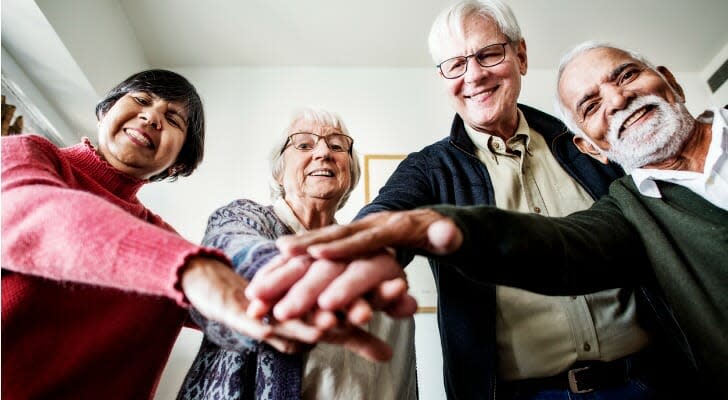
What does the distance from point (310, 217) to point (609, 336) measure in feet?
2.68

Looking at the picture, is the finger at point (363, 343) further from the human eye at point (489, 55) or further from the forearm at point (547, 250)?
the human eye at point (489, 55)

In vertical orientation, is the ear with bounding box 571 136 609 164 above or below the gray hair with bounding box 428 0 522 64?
below

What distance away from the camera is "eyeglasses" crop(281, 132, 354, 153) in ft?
4.26

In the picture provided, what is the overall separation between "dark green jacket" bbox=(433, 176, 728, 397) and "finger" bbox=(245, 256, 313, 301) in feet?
0.75

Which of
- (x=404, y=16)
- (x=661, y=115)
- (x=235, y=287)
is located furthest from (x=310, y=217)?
(x=404, y=16)

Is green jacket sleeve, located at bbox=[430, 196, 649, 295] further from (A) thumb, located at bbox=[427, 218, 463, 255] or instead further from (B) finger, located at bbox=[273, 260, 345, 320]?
(B) finger, located at bbox=[273, 260, 345, 320]

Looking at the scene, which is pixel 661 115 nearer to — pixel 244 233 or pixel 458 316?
pixel 458 316

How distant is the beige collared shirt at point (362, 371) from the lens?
863 millimetres

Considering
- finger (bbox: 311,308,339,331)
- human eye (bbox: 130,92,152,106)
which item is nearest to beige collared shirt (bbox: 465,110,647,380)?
finger (bbox: 311,308,339,331)

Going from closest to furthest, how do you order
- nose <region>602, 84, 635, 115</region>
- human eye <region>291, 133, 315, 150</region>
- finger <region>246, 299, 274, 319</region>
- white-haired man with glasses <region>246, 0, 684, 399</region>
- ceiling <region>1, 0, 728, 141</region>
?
finger <region>246, 299, 274, 319</region>, white-haired man with glasses <region>246, 0, 684, 399</region>, nose <region>602, 84, 635, 115</region>, human eye <region>291, 133, 315, 150</region>, ceiling <region>1, 0, 728, 141</region>

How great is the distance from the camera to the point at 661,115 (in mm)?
1008

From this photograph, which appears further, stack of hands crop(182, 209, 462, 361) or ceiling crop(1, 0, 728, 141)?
ceiling crop(1, 0, 728, 141)

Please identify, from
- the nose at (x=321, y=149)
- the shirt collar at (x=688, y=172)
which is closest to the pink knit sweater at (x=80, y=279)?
the nose at (x=321, y=149)

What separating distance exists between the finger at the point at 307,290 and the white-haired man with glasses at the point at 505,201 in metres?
0.20
